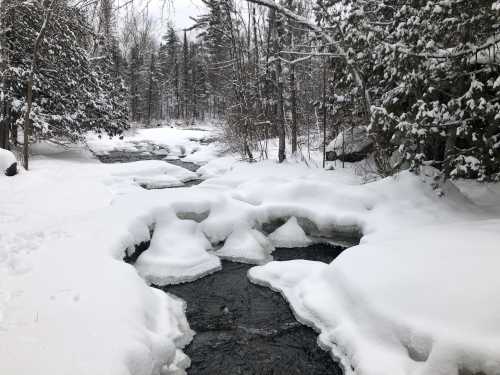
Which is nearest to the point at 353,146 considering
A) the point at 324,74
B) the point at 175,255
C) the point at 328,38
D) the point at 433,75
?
the point at 324,74

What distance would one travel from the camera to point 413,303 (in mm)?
3859

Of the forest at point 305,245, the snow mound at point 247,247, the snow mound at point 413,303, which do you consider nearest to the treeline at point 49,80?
the forest at point 305,245

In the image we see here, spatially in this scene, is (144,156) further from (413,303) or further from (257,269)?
(413,303)

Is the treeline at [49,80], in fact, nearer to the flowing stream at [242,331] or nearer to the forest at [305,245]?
the forest at [305,245]

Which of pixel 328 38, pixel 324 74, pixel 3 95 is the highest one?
pixel 328 38

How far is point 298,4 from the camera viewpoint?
491 inches

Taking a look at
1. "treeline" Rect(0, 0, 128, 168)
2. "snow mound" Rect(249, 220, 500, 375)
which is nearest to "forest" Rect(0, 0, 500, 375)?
"snow mound" Rect(249, 220, 500, 375)

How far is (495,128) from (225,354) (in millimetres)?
4794

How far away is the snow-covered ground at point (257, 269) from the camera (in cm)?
333

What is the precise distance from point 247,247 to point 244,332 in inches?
90.4

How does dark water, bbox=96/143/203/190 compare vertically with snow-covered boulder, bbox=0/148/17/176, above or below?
below

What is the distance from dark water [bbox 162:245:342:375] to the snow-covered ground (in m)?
0.16

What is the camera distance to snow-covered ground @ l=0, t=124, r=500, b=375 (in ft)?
10.9

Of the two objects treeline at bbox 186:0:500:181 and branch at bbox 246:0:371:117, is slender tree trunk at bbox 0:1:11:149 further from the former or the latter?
treeline at bbox 186:0:500:181
